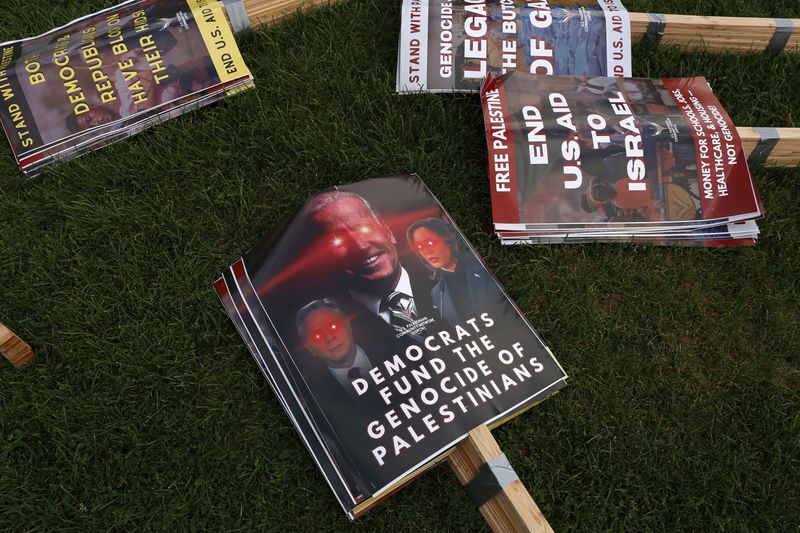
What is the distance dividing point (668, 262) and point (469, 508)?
712 mm

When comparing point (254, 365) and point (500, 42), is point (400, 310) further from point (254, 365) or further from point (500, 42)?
point (500, 42)

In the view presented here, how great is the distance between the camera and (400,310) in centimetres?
125

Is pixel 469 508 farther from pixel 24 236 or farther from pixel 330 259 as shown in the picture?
pixel 24 236

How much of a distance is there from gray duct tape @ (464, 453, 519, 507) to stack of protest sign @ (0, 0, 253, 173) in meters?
1.09

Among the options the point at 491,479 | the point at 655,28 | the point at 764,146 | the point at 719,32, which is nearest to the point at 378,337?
the point at 491,479

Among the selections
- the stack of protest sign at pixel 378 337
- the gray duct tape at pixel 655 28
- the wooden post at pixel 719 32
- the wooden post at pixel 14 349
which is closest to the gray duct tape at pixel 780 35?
the wooden post at pixel 719 32

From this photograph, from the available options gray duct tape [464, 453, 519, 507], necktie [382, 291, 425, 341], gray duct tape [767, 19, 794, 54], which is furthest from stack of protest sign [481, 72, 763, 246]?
gray duct tape [464, 453, 519, 507]

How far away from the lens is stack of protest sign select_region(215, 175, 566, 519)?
3.71 feet

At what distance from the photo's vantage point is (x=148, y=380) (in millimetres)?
1241

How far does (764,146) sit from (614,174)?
0.38 metres

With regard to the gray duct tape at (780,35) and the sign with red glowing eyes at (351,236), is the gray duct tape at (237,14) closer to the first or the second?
the sign with red glowing eyes at (351,236)

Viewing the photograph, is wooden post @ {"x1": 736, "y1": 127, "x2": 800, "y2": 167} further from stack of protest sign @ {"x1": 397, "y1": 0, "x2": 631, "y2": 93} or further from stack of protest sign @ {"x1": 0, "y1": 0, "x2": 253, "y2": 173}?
stack of protest sign @ {"x1": 0, "y1": 0, "x2": 253, "y2": 173}

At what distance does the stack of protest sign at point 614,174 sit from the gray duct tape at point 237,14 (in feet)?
2.23

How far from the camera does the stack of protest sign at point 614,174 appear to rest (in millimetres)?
1391
